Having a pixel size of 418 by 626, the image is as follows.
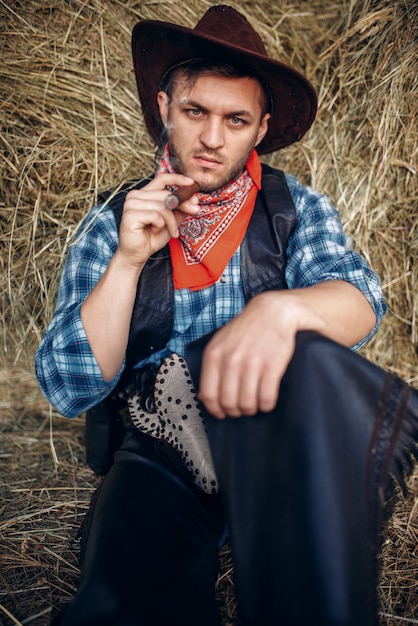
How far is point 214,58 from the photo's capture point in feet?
4.75

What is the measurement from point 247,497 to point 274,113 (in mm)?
1328

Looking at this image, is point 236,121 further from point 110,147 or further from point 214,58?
point 110,147

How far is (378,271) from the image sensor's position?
2.06 m

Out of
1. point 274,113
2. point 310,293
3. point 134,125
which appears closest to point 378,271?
point 274,113

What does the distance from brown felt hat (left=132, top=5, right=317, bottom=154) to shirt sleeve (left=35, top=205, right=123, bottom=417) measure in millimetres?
553

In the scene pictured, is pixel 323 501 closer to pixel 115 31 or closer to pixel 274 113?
pixel 274 113

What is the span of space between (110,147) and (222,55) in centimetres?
69

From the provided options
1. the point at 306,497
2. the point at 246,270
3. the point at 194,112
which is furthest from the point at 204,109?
the point at 306,497

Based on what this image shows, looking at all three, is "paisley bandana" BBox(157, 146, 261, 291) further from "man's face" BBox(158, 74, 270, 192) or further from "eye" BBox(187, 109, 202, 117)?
"eye" BBox(187, 109, 202, 117)

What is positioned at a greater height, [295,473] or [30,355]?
[295,473]

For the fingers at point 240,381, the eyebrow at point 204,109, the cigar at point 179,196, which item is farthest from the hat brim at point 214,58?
the fingers at point 240,381

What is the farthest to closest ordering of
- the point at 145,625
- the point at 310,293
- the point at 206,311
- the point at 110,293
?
the point at 206,311 → the point at 110,293 → the point at 310,293 → the point at 145,625

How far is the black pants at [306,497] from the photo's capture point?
860mm

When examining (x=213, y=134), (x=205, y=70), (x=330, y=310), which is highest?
(x=205, y=70)
